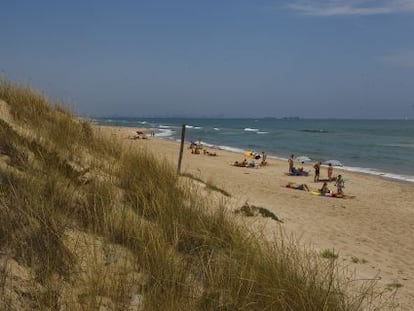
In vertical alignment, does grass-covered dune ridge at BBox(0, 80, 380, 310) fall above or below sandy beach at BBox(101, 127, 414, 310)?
above

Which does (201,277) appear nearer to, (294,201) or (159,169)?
(159,169)

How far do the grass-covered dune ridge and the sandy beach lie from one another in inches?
31.9

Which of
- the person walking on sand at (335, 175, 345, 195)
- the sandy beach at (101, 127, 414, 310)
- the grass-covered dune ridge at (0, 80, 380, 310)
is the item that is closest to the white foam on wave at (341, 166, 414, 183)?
the sandy beach at (101, 127, 414, 310)

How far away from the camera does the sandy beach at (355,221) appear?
671 centimetres

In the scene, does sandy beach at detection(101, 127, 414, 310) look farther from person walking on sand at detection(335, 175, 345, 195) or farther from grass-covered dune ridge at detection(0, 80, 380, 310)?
grass-covered dune ridge at detection(0, 80, 380, 310)

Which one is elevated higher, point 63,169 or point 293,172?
point 63,169

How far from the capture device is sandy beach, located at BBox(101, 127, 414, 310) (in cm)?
671

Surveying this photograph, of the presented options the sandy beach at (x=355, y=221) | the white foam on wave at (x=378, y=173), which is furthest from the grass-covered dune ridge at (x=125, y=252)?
the white foam on wave at (x=378, y=173)

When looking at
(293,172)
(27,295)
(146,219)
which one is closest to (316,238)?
(146,219)

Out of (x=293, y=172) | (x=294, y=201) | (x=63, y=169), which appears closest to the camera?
(x=63, y=169)

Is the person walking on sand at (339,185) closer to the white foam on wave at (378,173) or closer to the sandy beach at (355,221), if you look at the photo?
the sandy beach at (355,221)

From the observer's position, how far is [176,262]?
318 centimetres

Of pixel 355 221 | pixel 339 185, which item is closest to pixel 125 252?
pixel 355 221

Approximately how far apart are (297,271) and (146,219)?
129 cm
